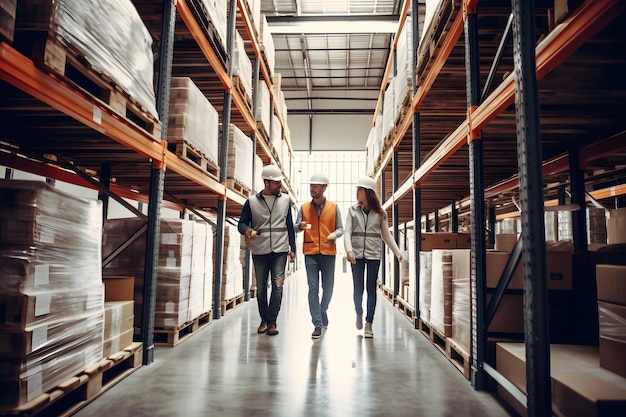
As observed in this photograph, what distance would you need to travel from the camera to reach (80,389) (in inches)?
104

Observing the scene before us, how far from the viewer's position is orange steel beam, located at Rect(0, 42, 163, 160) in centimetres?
197

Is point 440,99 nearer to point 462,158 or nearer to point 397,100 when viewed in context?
point 462,158

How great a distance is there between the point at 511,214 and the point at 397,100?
7061mm

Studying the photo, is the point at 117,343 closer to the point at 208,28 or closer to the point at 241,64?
the point at 208,28

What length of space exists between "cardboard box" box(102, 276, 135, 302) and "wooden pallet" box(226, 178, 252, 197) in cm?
295

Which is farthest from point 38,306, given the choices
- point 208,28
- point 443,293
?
point 208,28

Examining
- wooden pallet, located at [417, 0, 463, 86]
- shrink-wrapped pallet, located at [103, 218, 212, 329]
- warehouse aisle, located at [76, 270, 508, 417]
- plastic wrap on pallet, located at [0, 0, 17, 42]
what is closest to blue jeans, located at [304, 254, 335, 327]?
warehouse aisle, located at [76, 270, 508, 417]

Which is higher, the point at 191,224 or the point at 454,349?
the point at 191,224

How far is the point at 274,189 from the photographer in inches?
194

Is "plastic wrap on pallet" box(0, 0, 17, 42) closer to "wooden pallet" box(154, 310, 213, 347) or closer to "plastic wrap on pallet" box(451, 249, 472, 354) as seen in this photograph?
"wooden pallet" box(154, 310, 213, 347)

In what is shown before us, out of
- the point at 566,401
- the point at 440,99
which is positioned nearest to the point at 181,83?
the point at 440,99

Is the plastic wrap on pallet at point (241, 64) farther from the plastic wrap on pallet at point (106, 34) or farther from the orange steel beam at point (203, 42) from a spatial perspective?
the plastic wrap on pallet at point (106, 34)

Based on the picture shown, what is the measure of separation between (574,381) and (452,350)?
5.72 ft

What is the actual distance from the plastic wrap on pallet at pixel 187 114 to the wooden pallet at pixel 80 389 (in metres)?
2.18
